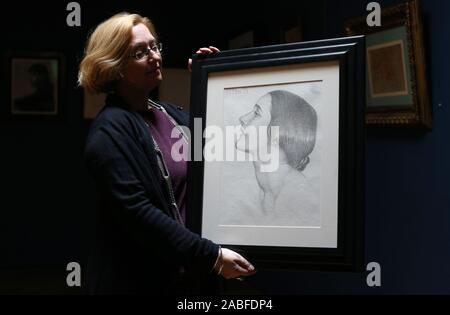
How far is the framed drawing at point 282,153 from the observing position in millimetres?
1400

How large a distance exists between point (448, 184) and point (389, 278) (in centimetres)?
62

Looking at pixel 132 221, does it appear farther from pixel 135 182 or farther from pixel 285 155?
pixel 285 155

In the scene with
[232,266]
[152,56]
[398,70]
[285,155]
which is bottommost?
[232,266]

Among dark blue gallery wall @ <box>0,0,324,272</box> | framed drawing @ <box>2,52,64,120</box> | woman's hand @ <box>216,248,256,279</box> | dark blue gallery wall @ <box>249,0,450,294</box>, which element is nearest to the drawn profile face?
woman's hand @ <box>216,248,256,279</box>

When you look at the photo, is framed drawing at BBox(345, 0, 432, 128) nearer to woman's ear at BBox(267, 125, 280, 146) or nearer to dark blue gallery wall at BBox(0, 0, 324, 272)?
woman's ear at BBox(267, 125, 280, 146)

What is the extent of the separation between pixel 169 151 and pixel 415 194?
1398mm

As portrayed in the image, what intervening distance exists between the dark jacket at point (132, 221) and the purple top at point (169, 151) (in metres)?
0.07

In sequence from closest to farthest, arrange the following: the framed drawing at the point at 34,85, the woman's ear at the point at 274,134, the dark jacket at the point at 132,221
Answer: the dark jacket at the point at 132,221, the woman's ear at the point at 274,134, the framed drawing at the point at 34,85

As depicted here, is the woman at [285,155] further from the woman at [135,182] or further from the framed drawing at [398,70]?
the framed drawing at [398,70]

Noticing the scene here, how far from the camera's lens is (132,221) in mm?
1395

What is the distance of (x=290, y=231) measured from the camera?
145cm

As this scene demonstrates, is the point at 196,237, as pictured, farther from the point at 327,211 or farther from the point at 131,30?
the point at 131,30

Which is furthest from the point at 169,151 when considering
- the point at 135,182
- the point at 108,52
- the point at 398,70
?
the point at 398,70

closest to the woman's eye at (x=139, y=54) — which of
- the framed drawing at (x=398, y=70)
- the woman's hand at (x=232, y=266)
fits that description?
the woman's hand at (x=232, y=266)
